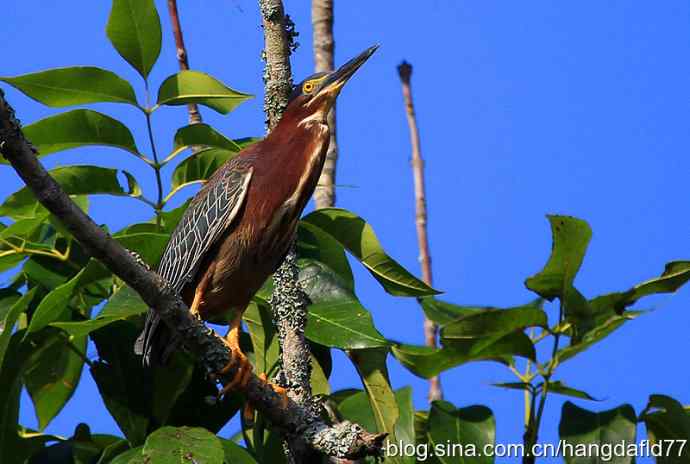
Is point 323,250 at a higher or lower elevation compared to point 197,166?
lower

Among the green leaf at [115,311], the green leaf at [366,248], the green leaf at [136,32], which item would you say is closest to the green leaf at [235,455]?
the green leaf at [115,311]

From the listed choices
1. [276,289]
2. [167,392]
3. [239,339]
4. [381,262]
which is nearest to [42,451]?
[167,392]

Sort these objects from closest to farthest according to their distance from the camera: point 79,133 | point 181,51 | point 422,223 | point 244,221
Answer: point 79,133, point 244,221, point 181,51, point 422,223

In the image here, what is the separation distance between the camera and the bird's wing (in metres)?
4.05

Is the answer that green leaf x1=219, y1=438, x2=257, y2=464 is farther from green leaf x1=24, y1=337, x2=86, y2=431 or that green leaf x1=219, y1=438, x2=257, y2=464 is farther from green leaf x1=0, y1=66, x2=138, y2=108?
green leaf x1=0, y1=66, x2=138, y2=108

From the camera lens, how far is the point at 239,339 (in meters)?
4.18

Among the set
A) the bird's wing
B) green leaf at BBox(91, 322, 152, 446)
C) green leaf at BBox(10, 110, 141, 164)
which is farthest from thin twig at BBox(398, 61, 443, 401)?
green leaf at BBox(10, 110, 141, 164)

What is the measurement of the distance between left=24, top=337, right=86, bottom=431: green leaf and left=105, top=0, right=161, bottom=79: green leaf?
4.14 ft

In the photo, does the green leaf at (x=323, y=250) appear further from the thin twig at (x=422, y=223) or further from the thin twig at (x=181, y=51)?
the thin twig at (x=422, y=223)

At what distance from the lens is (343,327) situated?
11.5ft

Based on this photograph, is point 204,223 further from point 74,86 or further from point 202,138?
point 74,86

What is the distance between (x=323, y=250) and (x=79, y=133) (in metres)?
1.08

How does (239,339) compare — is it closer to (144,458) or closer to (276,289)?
(276,289)

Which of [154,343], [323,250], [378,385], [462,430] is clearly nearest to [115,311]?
[154,343]
